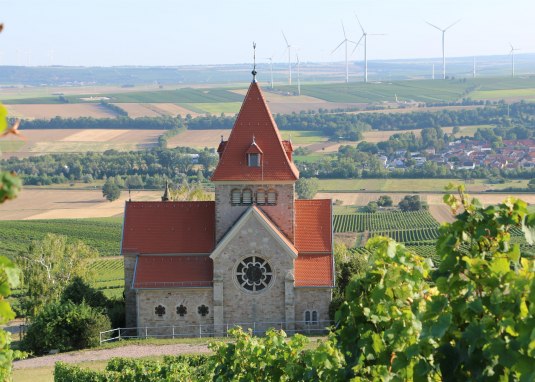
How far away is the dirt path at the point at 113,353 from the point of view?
41594mm

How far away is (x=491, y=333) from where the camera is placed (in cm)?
1123

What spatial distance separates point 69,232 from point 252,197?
191ft

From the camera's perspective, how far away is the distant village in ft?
545

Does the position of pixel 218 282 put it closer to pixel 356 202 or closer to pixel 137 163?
pixel 356 202

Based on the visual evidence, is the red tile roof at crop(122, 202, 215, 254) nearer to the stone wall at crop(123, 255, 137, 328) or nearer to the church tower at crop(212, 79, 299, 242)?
the stone wall at crop(123, 255, 137, 328)

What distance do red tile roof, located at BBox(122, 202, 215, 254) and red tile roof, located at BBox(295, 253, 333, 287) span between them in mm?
4351

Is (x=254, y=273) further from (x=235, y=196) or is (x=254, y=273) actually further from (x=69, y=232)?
(x=69, y=232)

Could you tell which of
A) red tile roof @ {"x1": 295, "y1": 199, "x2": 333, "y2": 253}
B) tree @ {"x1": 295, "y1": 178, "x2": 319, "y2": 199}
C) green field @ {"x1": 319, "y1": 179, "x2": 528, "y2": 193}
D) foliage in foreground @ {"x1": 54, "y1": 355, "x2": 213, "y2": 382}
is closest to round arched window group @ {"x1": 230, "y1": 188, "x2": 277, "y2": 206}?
red tile roof @ {"x1": 295, "y1": 199, "x2": 333, "y2": 253}

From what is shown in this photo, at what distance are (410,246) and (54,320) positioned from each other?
50.1 metres

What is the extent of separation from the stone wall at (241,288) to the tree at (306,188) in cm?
7882

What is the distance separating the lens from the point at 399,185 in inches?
5502

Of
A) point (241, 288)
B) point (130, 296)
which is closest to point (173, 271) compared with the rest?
point (130, 296)

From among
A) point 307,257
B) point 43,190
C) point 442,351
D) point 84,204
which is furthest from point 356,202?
point 442,351

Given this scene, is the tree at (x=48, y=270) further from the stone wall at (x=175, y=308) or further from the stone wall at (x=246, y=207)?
the stone wall at (x=246, y=207)
